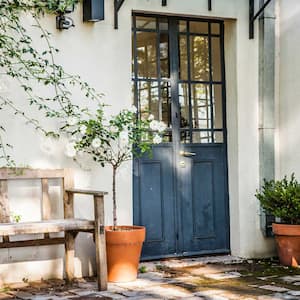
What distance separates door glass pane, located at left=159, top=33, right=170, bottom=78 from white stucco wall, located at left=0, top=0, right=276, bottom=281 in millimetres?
282

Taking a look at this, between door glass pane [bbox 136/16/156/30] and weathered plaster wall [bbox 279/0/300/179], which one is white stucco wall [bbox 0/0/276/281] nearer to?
weathered plaster wall [bbox 279/0/300/179]

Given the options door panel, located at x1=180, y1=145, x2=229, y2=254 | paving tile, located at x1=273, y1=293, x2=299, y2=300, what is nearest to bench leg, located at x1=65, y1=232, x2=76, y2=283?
door panel, located at x1=180, y1=145, x2=229, y2=254

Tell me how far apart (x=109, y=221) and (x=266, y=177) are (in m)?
1.68

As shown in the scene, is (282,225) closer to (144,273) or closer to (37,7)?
(144,273)

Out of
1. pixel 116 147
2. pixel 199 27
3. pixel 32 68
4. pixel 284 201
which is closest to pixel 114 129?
pixel 116 147

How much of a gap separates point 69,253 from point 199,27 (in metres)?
2.58

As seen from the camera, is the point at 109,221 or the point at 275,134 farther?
the point at 275,134

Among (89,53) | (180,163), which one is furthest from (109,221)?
(89,53)

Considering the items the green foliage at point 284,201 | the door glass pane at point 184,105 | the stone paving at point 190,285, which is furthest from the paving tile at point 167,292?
the door glass pane at point 184,105

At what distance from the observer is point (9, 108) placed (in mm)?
5469

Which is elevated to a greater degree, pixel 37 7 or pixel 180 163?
pixel 37 7

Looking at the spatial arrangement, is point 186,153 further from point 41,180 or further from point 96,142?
point 41,180

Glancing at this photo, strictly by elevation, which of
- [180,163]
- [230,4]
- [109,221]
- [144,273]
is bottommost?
[144,273]

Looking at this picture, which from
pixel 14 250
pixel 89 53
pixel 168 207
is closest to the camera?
pixel 14 250
